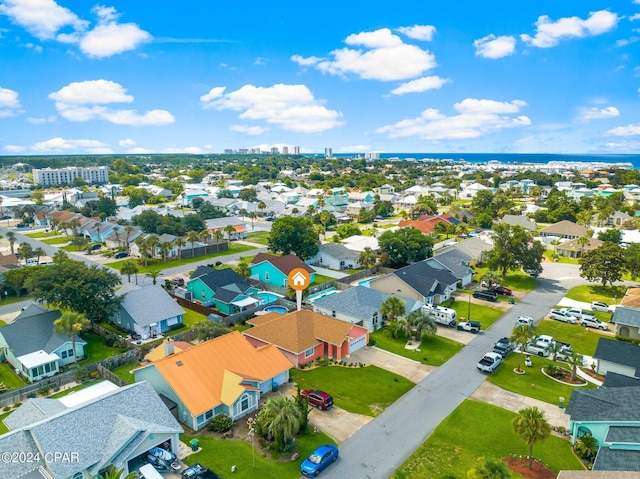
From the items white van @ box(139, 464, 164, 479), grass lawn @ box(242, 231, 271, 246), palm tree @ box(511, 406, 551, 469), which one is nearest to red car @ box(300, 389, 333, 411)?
white van @ box(139, 464, 164, 479)

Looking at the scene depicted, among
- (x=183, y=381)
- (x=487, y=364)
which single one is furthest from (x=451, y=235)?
(x=183, y=381)

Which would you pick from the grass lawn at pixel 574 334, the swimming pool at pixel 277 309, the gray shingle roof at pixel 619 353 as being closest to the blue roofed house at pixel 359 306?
the swimming pool at pixel 277 309

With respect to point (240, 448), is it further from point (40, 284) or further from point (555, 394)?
point (40, 284)

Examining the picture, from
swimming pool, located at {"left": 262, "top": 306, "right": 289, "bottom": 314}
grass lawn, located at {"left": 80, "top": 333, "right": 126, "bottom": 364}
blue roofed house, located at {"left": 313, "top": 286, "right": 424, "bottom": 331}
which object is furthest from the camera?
swimming pool, located at {"left": 262, "top": 306, "right": 289, "bottom": 314}

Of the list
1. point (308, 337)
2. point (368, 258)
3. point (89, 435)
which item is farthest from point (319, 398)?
point (368, 258)

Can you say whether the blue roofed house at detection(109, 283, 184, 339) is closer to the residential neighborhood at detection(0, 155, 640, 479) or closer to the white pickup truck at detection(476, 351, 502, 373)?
the residential neighborhood at detection(0, 155, 640, 479)

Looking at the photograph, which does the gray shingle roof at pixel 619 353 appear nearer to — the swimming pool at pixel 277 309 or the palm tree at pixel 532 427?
the palm tree at pixel 532 427
